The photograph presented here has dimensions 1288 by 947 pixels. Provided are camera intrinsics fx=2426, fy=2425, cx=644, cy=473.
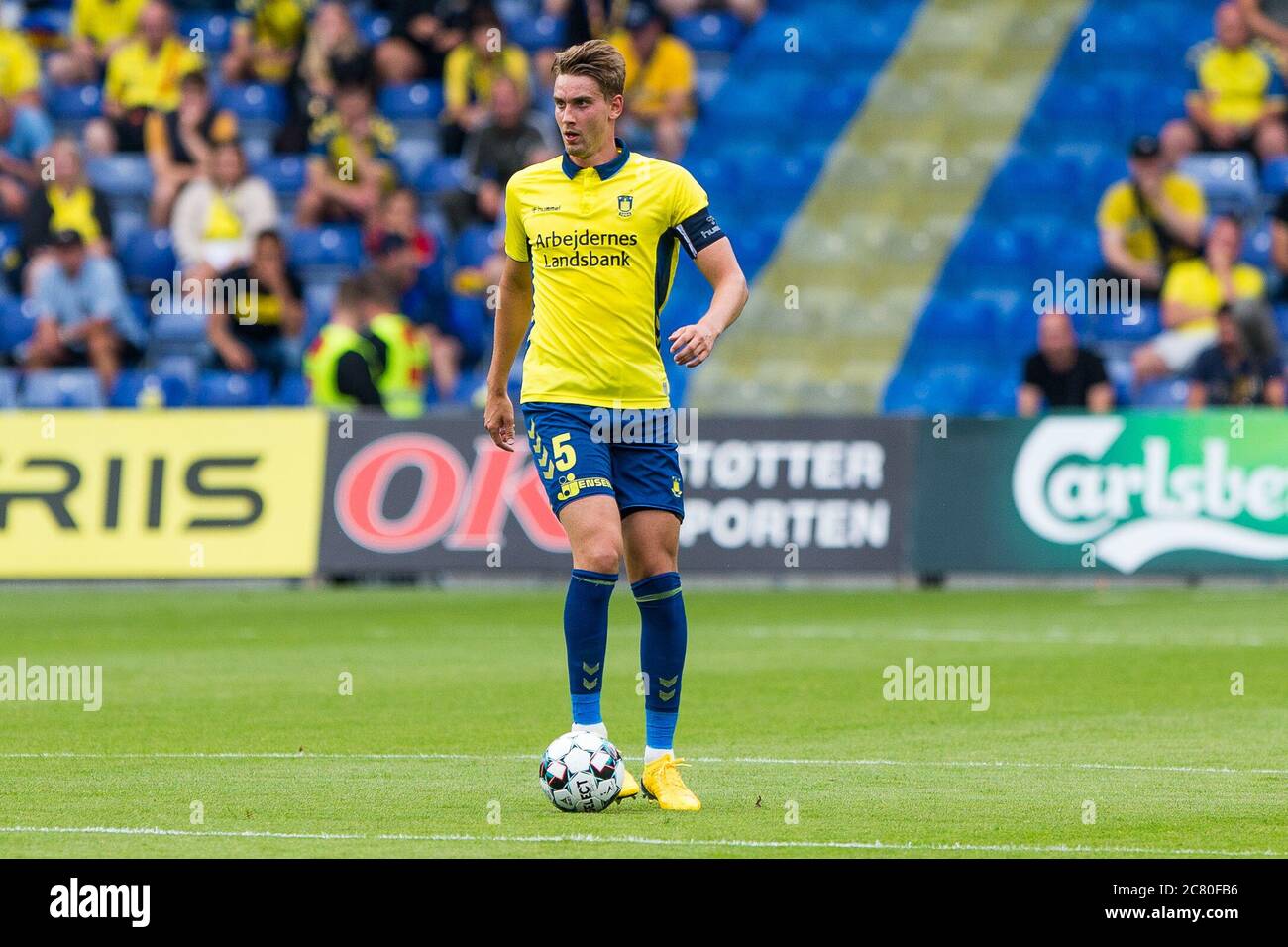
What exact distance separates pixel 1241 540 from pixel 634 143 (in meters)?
8.09

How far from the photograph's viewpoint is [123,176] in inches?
999

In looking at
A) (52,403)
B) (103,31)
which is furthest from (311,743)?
(103,31)

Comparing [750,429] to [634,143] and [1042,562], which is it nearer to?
[1042,562]

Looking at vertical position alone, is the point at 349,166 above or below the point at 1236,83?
below

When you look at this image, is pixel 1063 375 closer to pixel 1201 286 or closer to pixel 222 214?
pixel 1201 286

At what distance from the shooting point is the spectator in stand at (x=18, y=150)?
25172 mm

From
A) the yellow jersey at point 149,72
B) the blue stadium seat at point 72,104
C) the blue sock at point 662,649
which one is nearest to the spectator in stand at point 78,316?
the yellow jersey at point 149,72

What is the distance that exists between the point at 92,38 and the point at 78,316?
16.8 ft

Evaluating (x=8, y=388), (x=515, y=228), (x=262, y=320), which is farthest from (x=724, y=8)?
(x=515, y=228)

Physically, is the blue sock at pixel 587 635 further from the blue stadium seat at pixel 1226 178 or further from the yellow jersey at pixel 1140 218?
the blue stadium seat at pixel 1226 178

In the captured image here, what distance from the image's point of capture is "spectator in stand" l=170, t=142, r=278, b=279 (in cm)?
2344

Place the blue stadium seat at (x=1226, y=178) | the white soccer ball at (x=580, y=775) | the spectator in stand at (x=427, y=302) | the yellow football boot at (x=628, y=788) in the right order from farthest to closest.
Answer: the blue stadium seat at (x=1226, y=178) < the spectator in stand at (x=427, y=302) < the yellow football boot at (x=628, y=788) < the white soccer ball at (x=580, y=775)

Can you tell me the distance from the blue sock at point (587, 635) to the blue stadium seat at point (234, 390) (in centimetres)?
1432

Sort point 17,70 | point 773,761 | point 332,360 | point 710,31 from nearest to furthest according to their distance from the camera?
point 773,761, point 332,360, point 710,31, point 17,70
